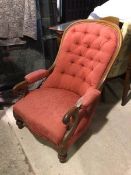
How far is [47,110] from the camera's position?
6.68ft

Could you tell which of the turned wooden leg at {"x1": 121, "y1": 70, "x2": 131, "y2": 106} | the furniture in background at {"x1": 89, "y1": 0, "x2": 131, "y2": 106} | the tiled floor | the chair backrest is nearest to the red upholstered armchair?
the chair backrest

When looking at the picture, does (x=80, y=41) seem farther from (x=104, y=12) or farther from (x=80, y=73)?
(x=104, y=12)

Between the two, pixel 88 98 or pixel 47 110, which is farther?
pixel 47 110

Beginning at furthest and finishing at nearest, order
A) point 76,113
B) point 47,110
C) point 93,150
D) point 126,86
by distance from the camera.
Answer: point 126,86, point 93,150, point 47,110, point 76,113

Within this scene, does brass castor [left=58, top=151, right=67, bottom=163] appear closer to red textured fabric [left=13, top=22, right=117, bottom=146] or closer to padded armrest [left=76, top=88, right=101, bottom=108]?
red textured fabric [left=13, top=22, right=117, bottom=146]

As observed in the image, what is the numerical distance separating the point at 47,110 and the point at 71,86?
42 cm

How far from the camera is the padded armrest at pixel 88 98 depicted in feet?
6.19

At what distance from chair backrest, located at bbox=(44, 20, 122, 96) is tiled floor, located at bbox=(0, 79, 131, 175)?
45cm

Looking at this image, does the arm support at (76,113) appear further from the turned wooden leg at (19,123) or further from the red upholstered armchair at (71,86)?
the turned wooden leg at (19,123)

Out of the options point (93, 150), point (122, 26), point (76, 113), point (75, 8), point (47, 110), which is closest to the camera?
point (76, 113)

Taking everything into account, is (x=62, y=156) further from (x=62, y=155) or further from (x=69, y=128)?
(x=69, y=128)

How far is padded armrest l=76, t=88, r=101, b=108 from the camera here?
6.19 ft

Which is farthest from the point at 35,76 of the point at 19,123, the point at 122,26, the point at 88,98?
the point at 122,26

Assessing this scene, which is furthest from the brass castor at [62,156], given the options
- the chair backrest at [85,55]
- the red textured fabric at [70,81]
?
the chair backrest at [85,55]
